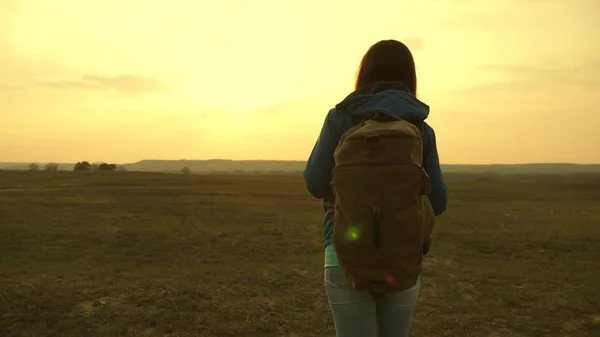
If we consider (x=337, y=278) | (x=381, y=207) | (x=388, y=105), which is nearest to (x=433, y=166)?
(x=388, y=105)

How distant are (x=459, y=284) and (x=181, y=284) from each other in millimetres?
5185

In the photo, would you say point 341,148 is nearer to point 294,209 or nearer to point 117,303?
point 117,303

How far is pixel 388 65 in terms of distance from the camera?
236 centimetres

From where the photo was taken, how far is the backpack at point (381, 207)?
1897 millimetres

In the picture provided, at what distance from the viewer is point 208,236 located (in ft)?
45.0

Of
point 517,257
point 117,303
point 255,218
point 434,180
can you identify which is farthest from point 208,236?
point 434,180

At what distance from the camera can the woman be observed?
2096 mm

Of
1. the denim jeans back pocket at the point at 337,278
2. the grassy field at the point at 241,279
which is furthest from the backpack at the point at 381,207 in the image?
the grassy field at the point at 241,279

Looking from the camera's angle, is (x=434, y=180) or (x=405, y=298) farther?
(x=434, y=180)

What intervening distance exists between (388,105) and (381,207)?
0.51 metres

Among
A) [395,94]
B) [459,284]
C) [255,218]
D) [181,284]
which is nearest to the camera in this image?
[395,94]

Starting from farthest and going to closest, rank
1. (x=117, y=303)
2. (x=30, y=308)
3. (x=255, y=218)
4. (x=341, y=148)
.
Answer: (x=255, y=218), (x=117, y=303), (x=30, y=308), (x=341, y=148)

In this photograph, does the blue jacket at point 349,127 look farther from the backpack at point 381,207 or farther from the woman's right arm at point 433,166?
the backpack at point 381,207

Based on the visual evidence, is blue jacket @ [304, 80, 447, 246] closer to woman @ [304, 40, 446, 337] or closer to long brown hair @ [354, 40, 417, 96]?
woman @ [304, 40, 446, 337]
